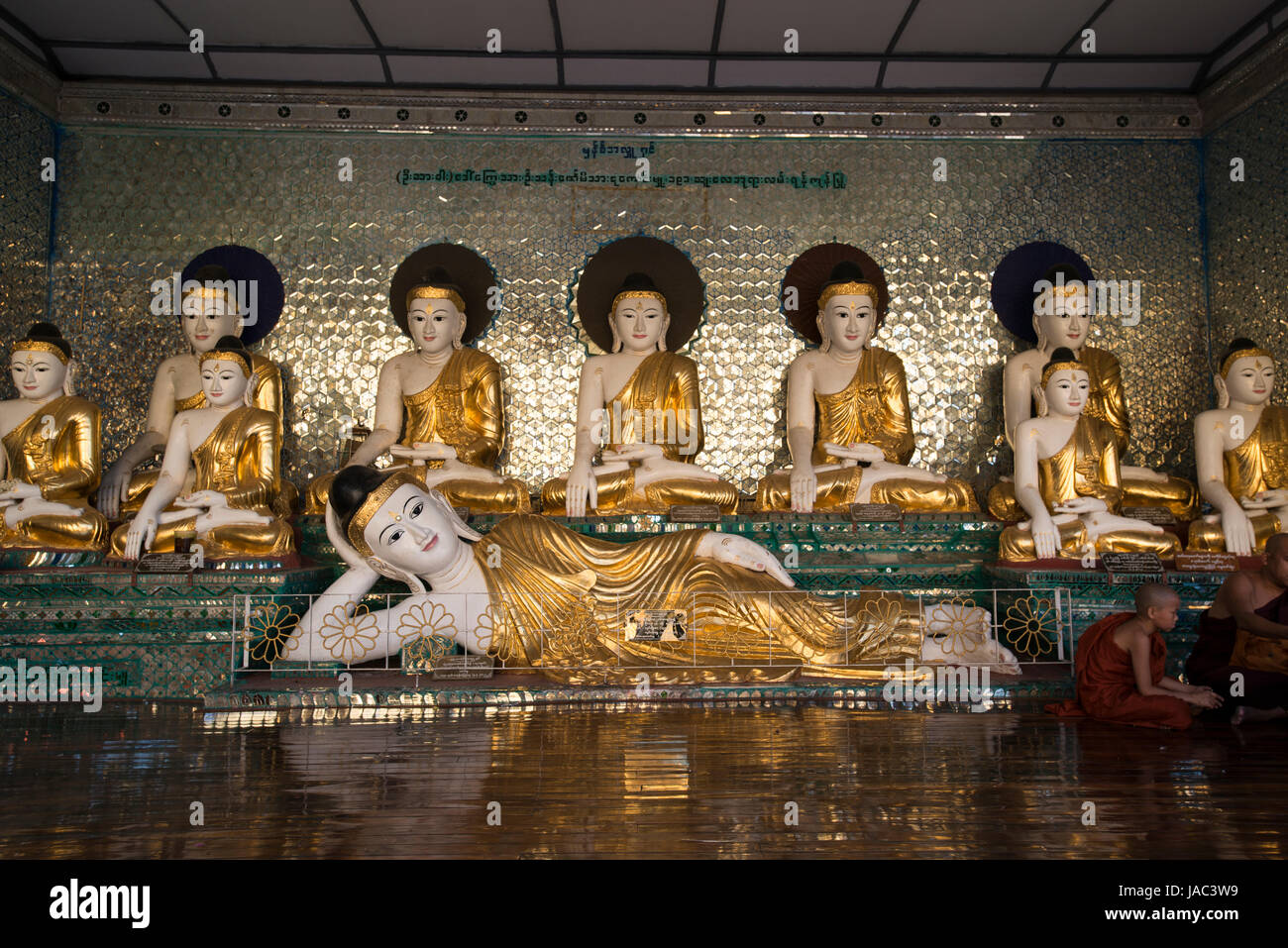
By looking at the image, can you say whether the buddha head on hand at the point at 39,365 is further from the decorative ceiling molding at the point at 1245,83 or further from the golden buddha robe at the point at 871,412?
the decorative ceiling molding at the point at 1245,83

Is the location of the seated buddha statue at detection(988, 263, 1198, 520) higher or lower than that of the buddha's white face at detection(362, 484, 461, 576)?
higher

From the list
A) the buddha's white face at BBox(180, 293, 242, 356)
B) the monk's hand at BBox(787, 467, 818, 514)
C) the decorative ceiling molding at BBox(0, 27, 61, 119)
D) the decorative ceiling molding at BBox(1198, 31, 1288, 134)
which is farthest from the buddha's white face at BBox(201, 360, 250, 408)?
the decorative ceiling molding at BBox(1198, 31, 1288, 134)

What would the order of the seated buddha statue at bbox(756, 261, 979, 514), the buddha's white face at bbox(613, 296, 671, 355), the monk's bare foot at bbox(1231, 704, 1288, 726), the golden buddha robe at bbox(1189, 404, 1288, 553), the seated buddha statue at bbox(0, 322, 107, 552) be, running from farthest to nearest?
the buddha's white face at bbox(613, 296, 671, 355), the seated buddha statue at bbox(756, 261, 979, 514), the golden buddha robe at bbox(1189, 404, 1288, 553), the seated buddha statue at bbox(0, 322, 107, 552), the monk's bare foot at bbox(1231, 704, 1288, 726)

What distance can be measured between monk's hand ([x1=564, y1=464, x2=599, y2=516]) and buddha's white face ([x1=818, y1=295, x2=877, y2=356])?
2068 millimetres

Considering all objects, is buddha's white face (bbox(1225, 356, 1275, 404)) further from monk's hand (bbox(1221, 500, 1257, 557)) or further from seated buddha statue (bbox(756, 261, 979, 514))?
seated buddha statue (bbox(756, 261, 979, 514))

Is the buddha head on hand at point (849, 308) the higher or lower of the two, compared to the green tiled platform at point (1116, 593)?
higher

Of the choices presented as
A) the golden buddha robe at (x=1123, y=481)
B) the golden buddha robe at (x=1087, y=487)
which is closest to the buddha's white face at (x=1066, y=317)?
the golden buddha robe at (x=1123, y=481)

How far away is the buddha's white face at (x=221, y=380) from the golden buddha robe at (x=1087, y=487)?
4.40m

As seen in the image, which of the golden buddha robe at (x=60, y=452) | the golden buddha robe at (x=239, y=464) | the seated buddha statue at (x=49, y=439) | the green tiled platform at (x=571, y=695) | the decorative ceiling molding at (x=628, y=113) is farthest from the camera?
the decorative ceiling molding at (x=628, y=113)

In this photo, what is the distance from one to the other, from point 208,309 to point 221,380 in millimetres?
1253

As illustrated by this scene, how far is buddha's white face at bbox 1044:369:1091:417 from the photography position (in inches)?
231

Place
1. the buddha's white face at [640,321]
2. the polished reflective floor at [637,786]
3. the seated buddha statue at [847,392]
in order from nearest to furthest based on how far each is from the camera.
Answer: the polished reflective floor at [637,786] → the seated buddha statue at [847,392] → the buddha's white face at [640,321]

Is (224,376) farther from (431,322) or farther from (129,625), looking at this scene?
(129,625)

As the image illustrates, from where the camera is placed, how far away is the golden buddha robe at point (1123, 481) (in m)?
6.34
